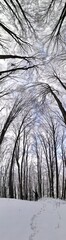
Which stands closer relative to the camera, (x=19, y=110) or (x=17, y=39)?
(x=17, y=39)


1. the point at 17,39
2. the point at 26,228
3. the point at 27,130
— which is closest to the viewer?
the point at 26,228

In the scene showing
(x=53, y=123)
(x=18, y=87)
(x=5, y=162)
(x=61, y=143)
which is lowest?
(x=5, y=162)

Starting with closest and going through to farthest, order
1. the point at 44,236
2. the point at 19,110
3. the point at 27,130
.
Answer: the point at 44,236
the point at 19,110
the point at 27,130

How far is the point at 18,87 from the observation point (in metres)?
21.2

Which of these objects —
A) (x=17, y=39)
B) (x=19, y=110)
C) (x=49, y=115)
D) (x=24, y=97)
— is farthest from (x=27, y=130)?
(x=17, y=39)

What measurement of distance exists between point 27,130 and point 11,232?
26.4m

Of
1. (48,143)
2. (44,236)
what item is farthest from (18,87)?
(48,143)

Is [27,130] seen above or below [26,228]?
above

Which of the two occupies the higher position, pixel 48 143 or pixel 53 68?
pixel 53 68

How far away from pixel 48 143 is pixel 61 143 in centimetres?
343

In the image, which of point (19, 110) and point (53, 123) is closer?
point (19, 110)

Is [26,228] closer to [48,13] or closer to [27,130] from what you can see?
[48,13]

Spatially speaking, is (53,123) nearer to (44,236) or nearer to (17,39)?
(17,39)

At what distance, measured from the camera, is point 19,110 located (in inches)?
984
